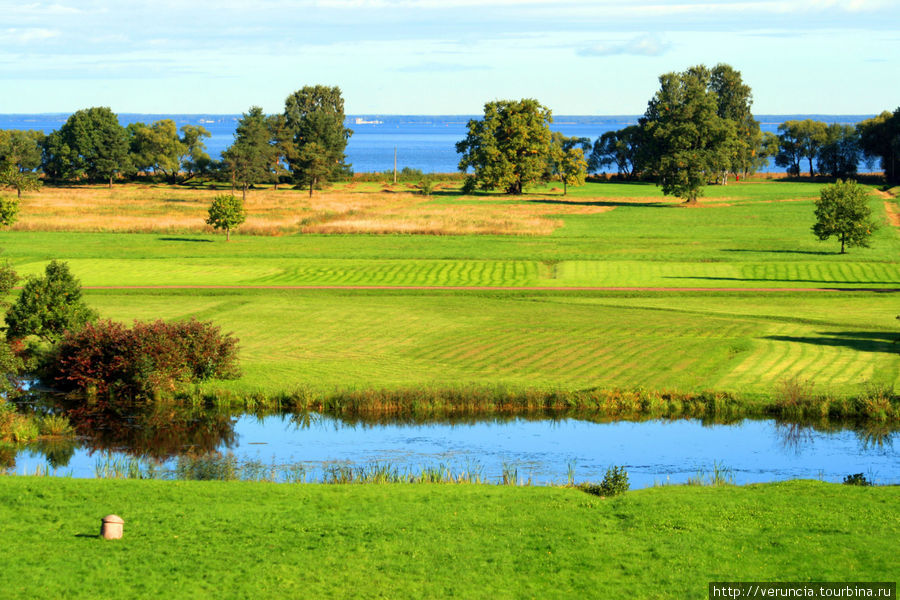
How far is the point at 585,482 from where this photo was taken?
75.1 feet

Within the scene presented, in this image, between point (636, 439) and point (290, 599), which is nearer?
point (290, 599)

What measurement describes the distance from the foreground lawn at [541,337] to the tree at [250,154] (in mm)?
74177

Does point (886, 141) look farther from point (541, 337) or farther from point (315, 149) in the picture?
point (541, 337)

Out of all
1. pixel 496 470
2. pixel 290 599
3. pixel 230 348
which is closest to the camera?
pixel 290 599

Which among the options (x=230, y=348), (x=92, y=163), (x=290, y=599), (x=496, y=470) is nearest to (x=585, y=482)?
(x=496, y=470)

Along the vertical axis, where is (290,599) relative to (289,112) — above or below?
below

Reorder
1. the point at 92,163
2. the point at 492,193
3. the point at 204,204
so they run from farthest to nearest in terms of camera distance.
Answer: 1. the point at 92,163
2. the point at 492,193
3. the point at 204,204

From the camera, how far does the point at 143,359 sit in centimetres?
3091

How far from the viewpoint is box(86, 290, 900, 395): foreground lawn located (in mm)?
32562

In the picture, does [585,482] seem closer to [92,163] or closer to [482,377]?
[482,377]

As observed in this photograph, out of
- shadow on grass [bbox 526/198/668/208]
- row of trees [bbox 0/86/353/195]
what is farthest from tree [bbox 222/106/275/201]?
shadow on grass [bbox 526/198/668/208]

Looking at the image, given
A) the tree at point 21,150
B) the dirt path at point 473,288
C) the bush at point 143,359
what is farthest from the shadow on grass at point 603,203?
the bush at point 143,359

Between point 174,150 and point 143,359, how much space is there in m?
127

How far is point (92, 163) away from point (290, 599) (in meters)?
142
